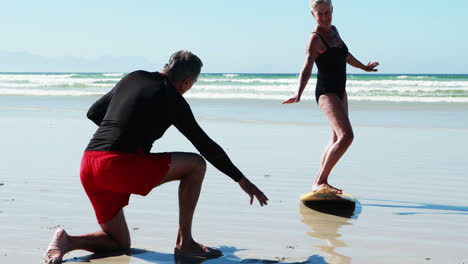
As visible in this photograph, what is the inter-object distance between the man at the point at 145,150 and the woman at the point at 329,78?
6.39 ft

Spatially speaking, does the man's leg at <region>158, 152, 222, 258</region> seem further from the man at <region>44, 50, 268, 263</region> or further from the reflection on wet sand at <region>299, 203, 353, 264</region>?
the reflection on wet sand at <region>299, 203, 353, 264</region>

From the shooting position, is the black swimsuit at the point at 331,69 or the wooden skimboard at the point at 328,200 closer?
the wooden skimboard at the point at 328,200

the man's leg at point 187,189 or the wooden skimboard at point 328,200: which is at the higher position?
the man's leg at point 187,189

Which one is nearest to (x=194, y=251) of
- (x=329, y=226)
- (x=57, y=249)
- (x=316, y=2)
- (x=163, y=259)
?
(x=163, y=259)

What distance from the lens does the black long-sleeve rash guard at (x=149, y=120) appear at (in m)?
3.32

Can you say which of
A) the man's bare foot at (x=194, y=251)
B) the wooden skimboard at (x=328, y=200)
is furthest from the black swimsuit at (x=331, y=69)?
the man's bare foot at (x=194, y=251)

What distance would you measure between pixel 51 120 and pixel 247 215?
8.97m

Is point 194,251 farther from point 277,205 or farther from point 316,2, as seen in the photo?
point 316,2

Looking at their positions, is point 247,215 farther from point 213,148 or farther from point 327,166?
point 213,148

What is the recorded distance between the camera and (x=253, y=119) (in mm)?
13602

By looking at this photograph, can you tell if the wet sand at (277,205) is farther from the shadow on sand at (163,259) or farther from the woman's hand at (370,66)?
the woman's hand at (370,66)

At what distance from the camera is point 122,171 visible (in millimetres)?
3330

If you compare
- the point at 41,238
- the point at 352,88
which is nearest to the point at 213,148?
the point at 41,238

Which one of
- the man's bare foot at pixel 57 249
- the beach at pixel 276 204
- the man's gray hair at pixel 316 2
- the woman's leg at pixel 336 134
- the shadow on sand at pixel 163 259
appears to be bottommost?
the beach at pixel 276 204
